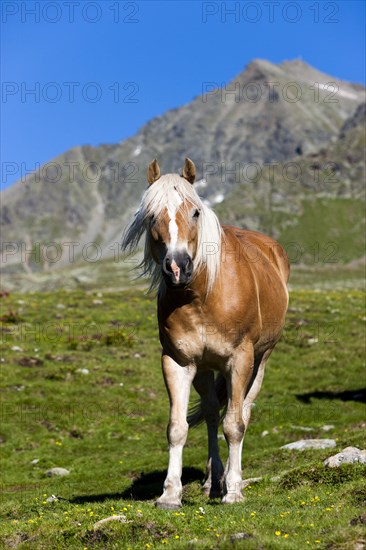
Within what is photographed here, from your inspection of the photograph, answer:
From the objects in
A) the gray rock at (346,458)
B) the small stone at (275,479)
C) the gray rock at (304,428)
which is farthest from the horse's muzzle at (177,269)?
the gray rock at (304,428)

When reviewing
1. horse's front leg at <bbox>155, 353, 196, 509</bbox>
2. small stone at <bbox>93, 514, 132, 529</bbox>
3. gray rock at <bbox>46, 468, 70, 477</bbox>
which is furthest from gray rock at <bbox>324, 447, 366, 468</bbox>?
gray rock at <bbox>46, 468, 70, 477</bbox>

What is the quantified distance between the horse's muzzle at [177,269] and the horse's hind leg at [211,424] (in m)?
2.78

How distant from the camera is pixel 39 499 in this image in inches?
549

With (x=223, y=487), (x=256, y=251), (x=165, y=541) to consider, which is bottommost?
(x=223, y=487)

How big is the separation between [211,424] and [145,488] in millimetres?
2913

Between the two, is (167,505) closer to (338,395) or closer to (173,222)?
(173,222)

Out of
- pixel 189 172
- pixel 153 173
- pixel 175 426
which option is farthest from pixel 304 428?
pixel 153 173

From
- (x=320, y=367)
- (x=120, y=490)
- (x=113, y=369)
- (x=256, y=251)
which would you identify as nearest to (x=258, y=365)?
(x=256, y=251)

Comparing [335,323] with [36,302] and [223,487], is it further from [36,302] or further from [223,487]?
[223,487]

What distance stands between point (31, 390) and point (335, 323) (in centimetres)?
1718

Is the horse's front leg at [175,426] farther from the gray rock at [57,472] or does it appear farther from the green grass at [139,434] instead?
the gray rock at [57,472]

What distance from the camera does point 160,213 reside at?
10492mm

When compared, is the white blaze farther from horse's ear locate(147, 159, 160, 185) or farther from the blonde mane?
horse's ear locate(147, 159, 160, 185)

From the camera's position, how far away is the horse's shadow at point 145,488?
14066mm
